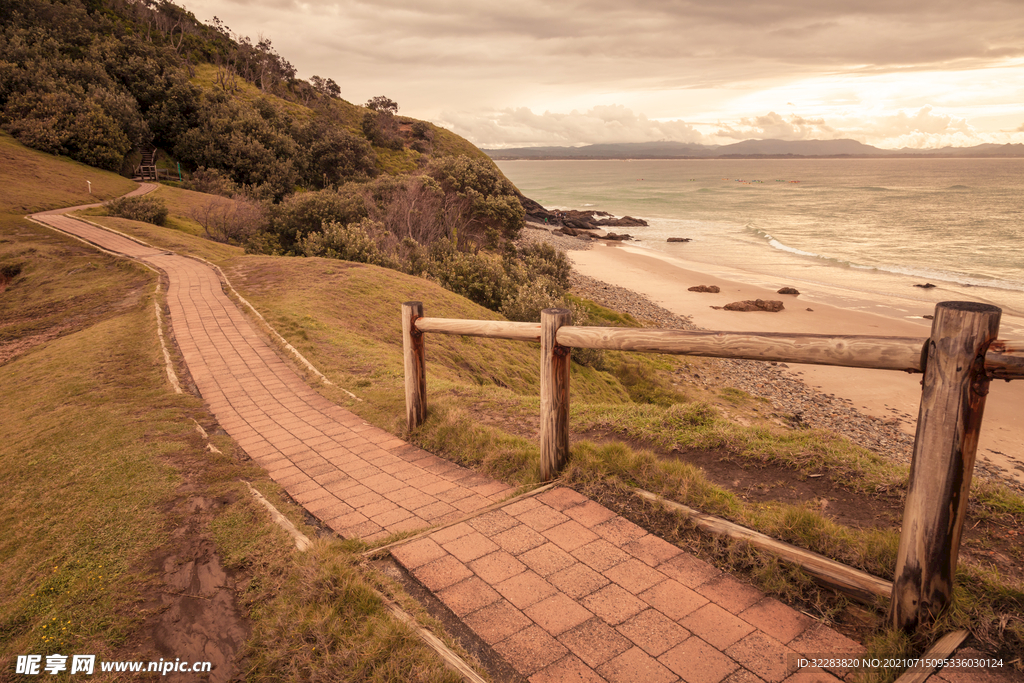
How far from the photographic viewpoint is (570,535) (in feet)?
12.1

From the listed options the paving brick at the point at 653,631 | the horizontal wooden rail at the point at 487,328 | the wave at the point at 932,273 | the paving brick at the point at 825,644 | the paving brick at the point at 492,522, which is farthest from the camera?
the wave at the point at 932,273

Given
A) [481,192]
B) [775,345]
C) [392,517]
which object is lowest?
[392,517]

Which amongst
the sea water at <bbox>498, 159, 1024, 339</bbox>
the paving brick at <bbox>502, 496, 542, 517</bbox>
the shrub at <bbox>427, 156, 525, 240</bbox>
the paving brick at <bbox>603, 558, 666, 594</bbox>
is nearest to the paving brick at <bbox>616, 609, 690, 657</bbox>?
the paving brick at <bbox>603, 558, 666, 594</bbox>

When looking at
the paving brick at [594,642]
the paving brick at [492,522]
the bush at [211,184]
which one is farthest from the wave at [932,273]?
the bush at [211,184]

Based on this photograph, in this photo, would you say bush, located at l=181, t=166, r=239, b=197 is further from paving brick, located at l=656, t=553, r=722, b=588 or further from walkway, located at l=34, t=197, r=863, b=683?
paving brick, located at l=656, t=553, r=722, b=588

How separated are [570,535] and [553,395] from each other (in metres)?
1.07

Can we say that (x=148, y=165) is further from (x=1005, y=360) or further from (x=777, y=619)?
(x=1005, y=360)

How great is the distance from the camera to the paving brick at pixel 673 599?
2.94m

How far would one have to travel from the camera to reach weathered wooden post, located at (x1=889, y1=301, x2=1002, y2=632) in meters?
2.36

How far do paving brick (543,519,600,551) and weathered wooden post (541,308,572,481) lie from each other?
2.16 ft

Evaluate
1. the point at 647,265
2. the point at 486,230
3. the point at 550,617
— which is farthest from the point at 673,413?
the point at 647,265

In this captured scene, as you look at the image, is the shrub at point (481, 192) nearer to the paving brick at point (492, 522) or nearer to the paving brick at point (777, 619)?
the paving brick at point (492, 522)

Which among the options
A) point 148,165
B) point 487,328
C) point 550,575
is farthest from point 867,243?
point 148,165

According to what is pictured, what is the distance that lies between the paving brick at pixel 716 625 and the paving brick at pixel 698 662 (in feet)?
0.20
